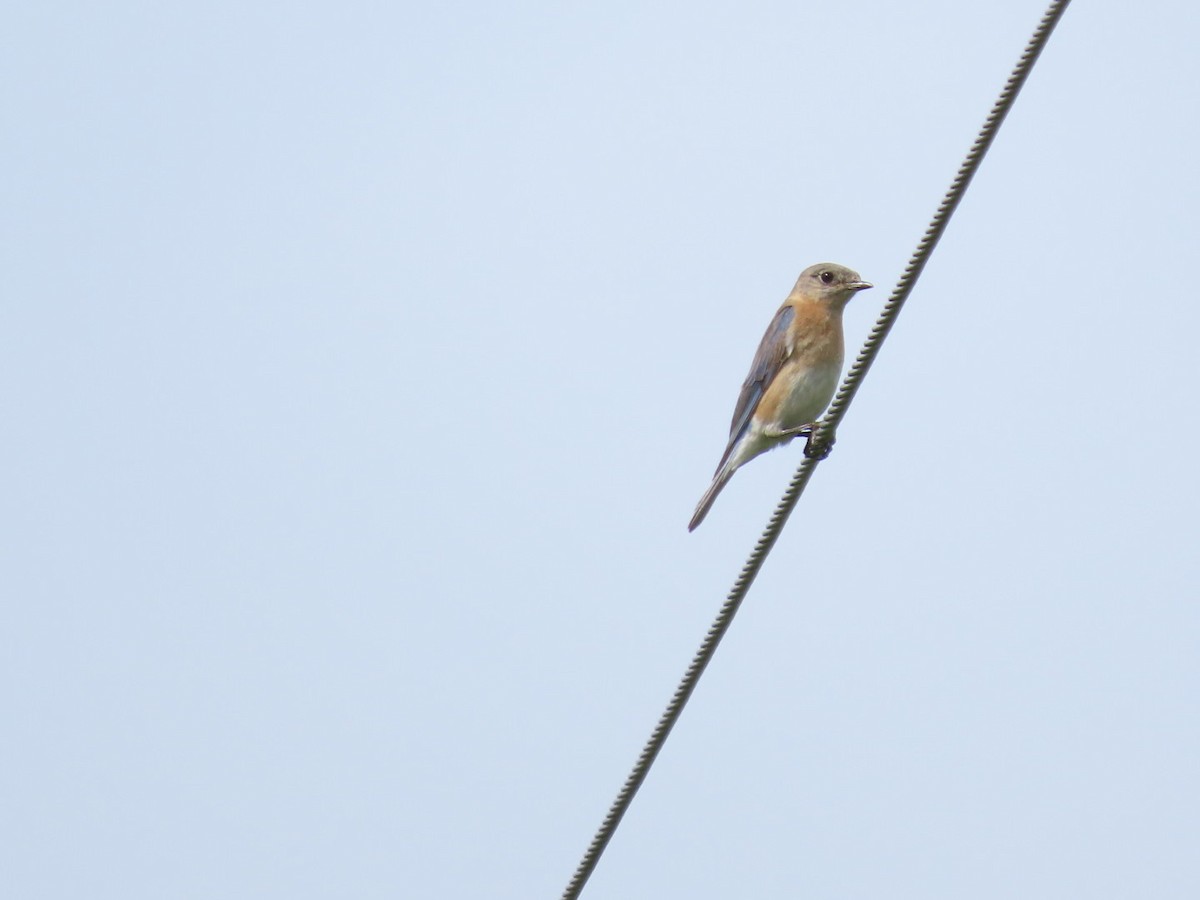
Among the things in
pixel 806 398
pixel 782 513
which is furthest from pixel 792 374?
pixel 782 513

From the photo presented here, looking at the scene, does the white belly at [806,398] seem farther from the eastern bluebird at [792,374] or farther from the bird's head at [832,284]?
the bird's head at [832,284]

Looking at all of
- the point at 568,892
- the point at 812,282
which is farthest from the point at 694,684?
the point at 812,282

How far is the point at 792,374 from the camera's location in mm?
11656

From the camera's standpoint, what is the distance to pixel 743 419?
11.9m

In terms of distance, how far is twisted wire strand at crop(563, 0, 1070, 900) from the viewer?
22.0ft

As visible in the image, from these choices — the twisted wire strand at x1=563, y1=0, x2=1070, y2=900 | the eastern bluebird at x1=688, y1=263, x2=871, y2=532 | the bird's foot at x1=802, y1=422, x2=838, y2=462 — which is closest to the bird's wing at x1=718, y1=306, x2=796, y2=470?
the eastern bluebird at x1=688, y1=263, x2=871, y2=532

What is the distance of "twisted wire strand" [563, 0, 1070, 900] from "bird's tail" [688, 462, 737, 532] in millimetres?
3275

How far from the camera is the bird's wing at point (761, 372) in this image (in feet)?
38.9

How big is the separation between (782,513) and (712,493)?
388 cm

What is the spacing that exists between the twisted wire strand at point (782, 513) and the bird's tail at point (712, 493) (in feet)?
10.7

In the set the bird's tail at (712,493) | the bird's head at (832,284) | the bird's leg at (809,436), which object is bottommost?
the bird's tail at (712,493)

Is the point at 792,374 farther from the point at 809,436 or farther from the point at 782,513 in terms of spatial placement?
the point at 782,513

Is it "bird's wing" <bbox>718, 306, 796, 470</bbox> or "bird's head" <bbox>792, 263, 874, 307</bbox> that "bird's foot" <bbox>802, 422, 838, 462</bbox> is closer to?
"bird's wing" <bbox>718, 306, 796, 470</bbox>

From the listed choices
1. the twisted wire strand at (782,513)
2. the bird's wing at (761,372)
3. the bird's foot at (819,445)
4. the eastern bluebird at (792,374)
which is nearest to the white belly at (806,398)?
the eastern bluebird at (792,374)
